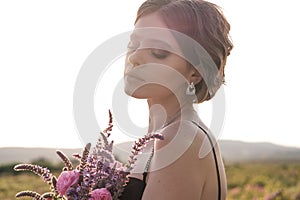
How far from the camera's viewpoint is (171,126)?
291 cm

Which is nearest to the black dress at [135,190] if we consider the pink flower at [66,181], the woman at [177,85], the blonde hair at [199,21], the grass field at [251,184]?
the woman at [177,85]

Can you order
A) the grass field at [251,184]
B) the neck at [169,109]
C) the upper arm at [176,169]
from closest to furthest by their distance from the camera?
the upper arm at [176,169], the neck at [169,109], the grass field at [251,184]

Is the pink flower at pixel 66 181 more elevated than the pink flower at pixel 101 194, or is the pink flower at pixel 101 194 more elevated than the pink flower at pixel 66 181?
the pink flower at pixel 66 181

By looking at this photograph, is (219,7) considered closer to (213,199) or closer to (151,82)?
(151,82)

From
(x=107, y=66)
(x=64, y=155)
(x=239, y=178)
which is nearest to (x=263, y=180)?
(x=239, y=178)

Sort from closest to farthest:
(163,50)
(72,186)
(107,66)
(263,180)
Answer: (72,186)
(163,50)
(107,66)
(263,180)

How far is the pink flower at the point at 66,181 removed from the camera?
2.68 meters

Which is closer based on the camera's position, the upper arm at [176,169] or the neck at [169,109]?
the upper arm at [176,169]

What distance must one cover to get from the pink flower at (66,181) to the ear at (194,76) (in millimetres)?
766

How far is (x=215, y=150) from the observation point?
10.0ft

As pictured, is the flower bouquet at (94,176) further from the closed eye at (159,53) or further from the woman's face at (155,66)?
the closed eye at (159,53)

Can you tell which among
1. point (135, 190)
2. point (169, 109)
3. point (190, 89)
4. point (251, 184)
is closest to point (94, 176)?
point (135, 190)

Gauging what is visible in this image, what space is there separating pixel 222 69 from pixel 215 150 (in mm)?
459

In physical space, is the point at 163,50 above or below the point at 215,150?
above
